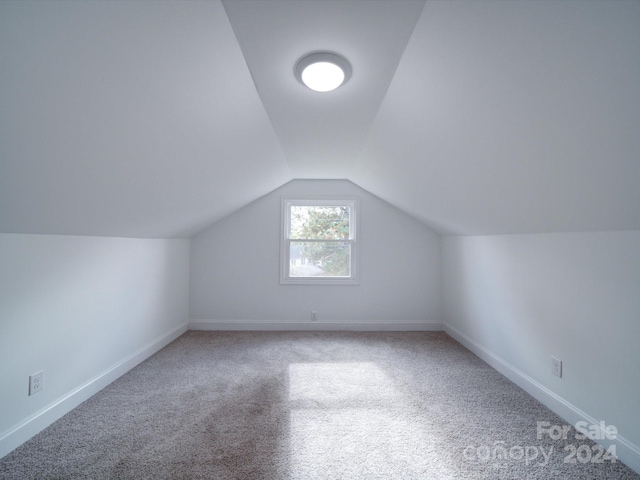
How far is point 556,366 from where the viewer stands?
2195 mm

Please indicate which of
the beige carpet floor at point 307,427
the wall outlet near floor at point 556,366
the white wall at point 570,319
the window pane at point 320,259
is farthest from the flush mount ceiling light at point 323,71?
the window pane at point 320,259

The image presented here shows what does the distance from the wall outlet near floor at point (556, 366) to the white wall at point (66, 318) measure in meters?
3.47

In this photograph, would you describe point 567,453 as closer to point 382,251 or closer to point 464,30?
point 464,30

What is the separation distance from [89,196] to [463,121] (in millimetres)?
2207

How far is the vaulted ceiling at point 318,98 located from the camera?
105cm

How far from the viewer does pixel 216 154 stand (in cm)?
234

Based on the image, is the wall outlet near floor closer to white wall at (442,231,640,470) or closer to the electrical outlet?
white wall at (442,231,640,470)

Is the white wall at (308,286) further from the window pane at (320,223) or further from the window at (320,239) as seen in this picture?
the window pane at (320,223)

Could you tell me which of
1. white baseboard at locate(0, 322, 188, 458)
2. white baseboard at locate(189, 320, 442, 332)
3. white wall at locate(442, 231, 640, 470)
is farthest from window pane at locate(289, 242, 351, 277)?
white baseboard at locate(0, 322, 188, 458)

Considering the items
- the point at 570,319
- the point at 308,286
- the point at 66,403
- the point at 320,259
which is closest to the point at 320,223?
the point at 320,259

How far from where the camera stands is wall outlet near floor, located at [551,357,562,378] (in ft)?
7.12

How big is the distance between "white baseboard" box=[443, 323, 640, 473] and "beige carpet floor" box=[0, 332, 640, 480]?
65mm

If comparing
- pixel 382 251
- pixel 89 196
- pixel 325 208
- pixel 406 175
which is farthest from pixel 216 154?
pixel 382 251

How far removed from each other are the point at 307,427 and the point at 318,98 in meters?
2.14
